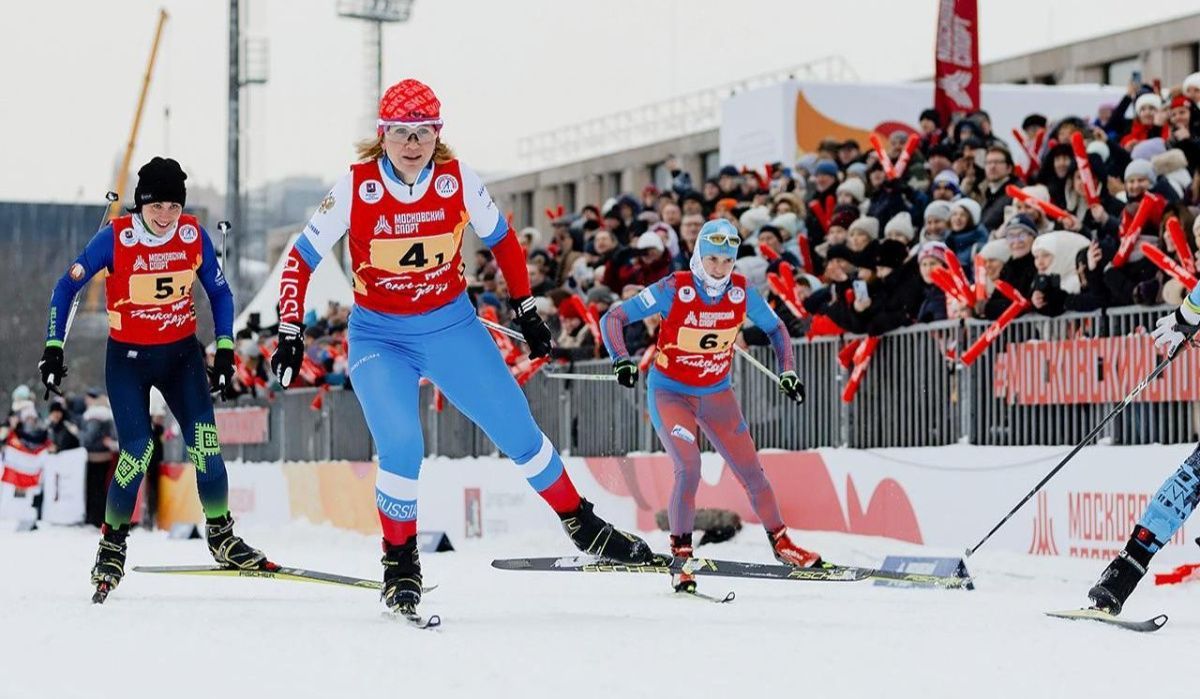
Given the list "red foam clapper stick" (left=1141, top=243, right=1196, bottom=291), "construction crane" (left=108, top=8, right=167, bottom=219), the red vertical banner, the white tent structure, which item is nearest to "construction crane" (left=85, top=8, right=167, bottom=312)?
"construction crane" (left=108, top=8, right=167, bottom=219)

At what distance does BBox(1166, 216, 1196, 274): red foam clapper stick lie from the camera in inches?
407

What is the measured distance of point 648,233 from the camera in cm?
1631

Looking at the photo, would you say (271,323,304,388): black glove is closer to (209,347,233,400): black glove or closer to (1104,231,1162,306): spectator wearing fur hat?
(209,347,233,400): black glove

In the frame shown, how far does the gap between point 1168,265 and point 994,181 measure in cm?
368

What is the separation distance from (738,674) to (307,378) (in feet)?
48.6

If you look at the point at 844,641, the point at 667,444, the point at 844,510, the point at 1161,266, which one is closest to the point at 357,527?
the point at 844,510

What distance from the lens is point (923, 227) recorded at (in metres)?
13.7

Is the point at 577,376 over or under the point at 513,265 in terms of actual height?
under

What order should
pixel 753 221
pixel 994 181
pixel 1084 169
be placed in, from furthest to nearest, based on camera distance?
pixel 753 221 → pixel 994 181 → pixel 1084 169

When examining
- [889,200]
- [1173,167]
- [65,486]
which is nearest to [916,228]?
[889,200]

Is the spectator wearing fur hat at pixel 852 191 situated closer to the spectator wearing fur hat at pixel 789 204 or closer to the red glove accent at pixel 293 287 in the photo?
the spectator wearing fur hat at pixel 789 204

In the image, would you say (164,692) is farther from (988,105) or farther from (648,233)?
(988,105)

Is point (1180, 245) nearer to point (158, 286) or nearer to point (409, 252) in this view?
point (409, 252)

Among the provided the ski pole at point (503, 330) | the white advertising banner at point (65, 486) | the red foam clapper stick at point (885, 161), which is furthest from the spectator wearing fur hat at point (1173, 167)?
the white advertising banner at point (65, 486)
